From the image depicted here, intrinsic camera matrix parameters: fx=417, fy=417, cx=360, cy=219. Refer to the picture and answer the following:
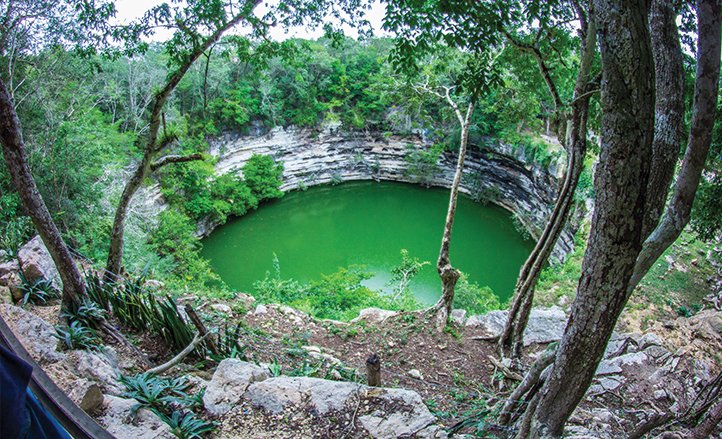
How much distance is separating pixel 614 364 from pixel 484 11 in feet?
10.2

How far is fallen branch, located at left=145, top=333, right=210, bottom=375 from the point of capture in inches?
96.9

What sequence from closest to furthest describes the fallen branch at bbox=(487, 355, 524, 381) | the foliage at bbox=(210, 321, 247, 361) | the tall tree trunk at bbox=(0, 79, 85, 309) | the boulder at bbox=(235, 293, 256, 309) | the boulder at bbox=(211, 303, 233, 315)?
the tall tree trunk at bbox=(0, 79, 85, 309) → the foliage at bbox=(210, 321, 247, 361) → the fallen branch at bbox=(487, 355, 524, 381) → the boulder at bbox=(211, 303, 233, 315) → the boulder at bbox=(235, 293, 256, 309)

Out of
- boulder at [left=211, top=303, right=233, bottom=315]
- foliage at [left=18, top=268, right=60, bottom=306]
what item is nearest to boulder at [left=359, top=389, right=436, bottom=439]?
boulder at [left=211, top=303, right=233, bottom=315]

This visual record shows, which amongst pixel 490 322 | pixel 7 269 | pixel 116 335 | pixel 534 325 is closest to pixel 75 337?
pixel 116 335

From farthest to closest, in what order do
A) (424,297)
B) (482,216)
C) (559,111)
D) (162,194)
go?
(482,216) < (162,194) < (424,297) < (559,111)

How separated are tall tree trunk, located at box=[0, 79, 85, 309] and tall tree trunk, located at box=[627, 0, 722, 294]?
3347 millimetres

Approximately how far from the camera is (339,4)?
152 inches

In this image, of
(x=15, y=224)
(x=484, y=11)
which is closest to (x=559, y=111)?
(x=484, y=11)

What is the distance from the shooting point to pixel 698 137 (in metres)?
1.96

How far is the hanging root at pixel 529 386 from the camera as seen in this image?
2092 millimetres

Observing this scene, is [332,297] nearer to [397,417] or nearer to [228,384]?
[228,384]

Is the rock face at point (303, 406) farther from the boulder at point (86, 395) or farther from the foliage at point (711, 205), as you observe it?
the foliage at point (711, 205)

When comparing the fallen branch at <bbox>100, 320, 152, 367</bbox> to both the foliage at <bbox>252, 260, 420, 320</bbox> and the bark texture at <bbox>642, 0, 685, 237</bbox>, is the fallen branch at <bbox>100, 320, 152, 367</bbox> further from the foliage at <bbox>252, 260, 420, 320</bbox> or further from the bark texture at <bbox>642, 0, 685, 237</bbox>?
the foliage at <bbox>252, 260, 420, 320</bbox>

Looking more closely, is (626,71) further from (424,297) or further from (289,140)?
(289,140)
